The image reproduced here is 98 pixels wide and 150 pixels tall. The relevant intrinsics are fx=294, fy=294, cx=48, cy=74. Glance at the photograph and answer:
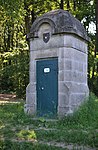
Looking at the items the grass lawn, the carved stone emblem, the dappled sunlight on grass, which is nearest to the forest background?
the carved stone emblem

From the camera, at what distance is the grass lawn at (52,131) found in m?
5.95

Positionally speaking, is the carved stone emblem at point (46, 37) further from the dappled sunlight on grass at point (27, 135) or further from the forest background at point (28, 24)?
the forest background at point (28, 24)

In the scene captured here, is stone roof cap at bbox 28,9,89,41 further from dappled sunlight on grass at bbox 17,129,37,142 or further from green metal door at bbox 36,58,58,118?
dappled sunlight on grass at bbox 17,129,37,142

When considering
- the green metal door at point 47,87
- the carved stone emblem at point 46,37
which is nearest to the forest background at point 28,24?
the carved stone emblem at point 46,37

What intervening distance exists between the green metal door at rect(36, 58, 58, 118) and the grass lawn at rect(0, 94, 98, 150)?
20.4 inches

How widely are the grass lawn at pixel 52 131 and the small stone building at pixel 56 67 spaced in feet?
1.47

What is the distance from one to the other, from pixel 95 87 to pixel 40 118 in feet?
42.2

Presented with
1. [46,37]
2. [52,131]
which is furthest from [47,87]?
[52,131]

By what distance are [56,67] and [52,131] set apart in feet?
9.01

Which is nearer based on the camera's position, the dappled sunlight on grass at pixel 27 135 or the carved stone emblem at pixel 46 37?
the dappled sunlight on grass at pixel 27 135

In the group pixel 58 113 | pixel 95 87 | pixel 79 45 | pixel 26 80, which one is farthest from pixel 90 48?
pixel 58 113

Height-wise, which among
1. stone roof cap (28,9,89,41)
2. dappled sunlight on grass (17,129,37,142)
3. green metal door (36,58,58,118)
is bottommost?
dappled sunlight on grass (17,129,37,142)

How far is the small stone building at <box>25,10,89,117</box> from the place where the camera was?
31.0 ft

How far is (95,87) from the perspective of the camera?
21703mm
